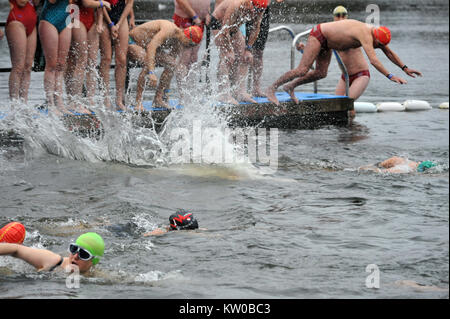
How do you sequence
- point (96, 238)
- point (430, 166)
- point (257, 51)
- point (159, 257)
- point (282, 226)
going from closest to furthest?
1. point (96, 238)
2. point (159, 257)
3. point (282, 226)
4. point (430, 166)
5. point (257, 51)

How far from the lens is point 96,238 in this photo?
589 cm

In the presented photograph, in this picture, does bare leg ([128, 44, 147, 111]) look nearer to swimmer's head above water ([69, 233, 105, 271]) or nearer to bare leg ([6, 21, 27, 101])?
bare leg ([6, 21, 27, 101])

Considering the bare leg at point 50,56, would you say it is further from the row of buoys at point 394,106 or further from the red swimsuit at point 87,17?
the row of buoys at point 394,106

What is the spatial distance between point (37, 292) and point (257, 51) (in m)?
7.24

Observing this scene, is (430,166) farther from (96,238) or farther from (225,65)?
(96,238)

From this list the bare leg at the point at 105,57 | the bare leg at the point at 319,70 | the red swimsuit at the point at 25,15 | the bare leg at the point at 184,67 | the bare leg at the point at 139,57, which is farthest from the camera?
the bare leg at the point at 319,70

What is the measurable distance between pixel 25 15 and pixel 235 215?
3.87m

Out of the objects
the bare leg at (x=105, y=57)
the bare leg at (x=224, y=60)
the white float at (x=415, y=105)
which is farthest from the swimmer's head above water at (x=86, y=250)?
the white float at (x=415, y=105)

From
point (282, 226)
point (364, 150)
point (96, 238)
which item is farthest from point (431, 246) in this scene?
point (364, 150)

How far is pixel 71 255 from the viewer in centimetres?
593

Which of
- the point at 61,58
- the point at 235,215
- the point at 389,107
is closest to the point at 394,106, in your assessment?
the point at 389,107

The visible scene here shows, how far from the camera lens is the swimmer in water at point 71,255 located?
19.1ft

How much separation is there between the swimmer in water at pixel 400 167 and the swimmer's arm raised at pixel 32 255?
16.1 feet

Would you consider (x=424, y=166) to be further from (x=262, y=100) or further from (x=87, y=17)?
(x=87, y=17)
